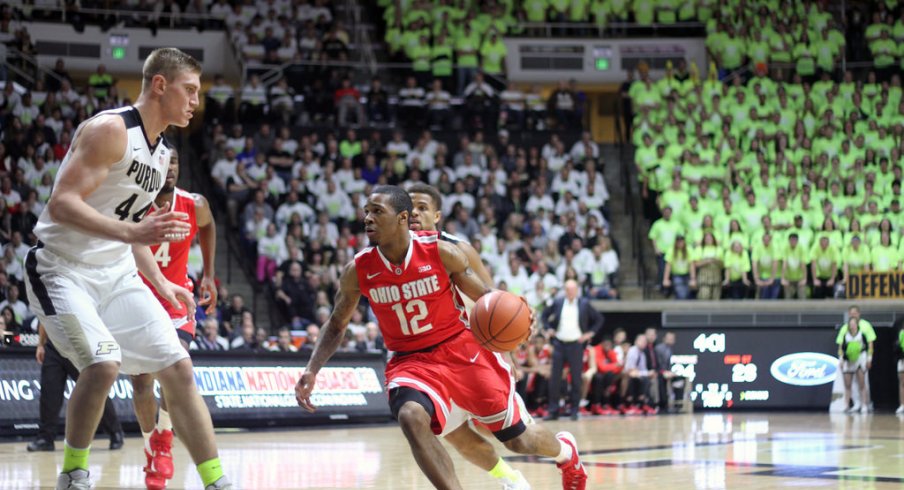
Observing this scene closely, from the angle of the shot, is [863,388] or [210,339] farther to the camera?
[863,388]

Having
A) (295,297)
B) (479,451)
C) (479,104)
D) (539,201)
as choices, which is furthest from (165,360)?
(479,104)

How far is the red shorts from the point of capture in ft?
20.7

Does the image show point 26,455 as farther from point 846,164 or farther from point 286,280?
point 846,164

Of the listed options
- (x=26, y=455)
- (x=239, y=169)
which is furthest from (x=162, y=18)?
(x=26, y=455)

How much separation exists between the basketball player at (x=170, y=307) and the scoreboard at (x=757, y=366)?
495 inches

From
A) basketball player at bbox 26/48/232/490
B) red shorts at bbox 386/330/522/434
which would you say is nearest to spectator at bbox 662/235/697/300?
red shorts at bbox 386/330/522/434

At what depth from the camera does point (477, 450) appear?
22.5ft

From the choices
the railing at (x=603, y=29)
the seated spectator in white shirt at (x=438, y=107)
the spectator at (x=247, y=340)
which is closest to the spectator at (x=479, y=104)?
the seated spectator in white shirt at (x=438, y=107)

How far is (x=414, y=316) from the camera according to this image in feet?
21.3

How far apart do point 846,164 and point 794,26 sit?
15.2ft

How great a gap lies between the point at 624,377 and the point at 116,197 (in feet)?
48.3

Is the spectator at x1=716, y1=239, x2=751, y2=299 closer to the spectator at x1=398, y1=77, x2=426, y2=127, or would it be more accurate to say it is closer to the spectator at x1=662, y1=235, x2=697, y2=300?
the spectator at x1=662, y1=235, x2=697, y2=300

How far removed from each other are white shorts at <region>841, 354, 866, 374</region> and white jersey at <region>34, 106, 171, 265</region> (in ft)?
52.0

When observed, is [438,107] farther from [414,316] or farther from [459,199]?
[414,316]
